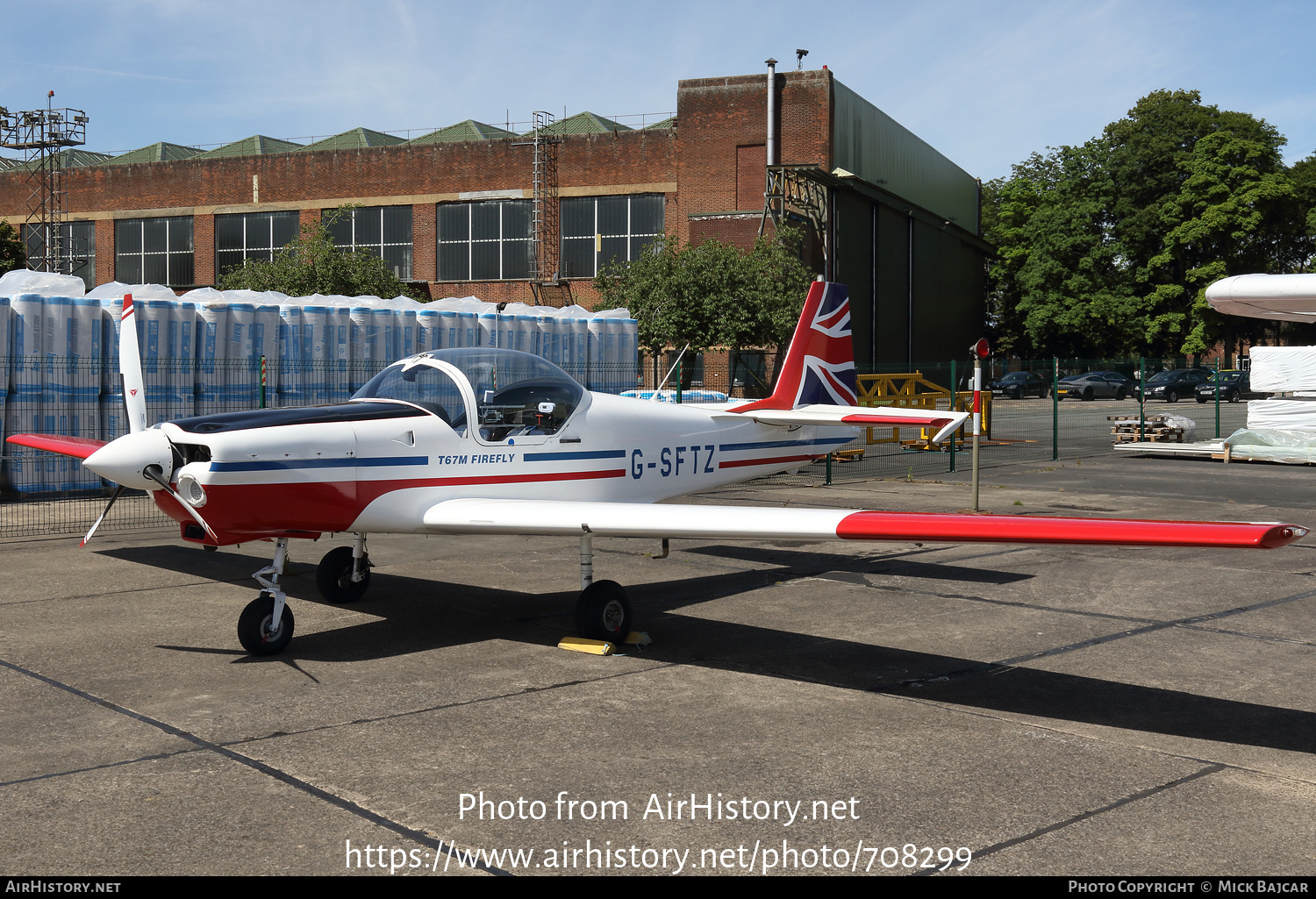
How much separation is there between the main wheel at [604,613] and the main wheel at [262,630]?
201 cm

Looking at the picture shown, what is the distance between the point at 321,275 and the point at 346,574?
30.5 metres

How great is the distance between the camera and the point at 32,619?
8398 millimetres

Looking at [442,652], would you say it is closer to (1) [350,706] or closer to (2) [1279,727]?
(1) [350,706]

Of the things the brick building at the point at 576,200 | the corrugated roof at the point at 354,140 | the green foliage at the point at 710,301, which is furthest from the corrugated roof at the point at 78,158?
the green foliage at the point at 710,301

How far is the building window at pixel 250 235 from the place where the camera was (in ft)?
165

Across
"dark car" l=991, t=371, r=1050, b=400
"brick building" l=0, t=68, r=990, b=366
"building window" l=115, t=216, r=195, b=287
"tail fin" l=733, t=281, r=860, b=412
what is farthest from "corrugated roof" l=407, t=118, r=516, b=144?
"tail fin" l=733, t=281, r=860, b=412

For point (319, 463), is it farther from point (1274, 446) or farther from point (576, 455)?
point (1274, 446)

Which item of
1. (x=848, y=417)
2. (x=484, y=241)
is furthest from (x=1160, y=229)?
(x=848, y=417)

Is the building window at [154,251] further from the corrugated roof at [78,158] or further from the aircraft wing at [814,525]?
the aircraft wing at [814,525]

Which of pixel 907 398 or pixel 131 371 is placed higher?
pixel 131 371

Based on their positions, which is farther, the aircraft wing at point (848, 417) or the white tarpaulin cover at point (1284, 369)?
the white tarpaulin cover at point (1284, 369)

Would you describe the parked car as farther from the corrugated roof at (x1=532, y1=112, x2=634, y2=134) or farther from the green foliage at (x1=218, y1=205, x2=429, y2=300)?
the green foliage at (x1=218, y1=205, x2=429, y2=300)

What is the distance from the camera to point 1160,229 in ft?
195
